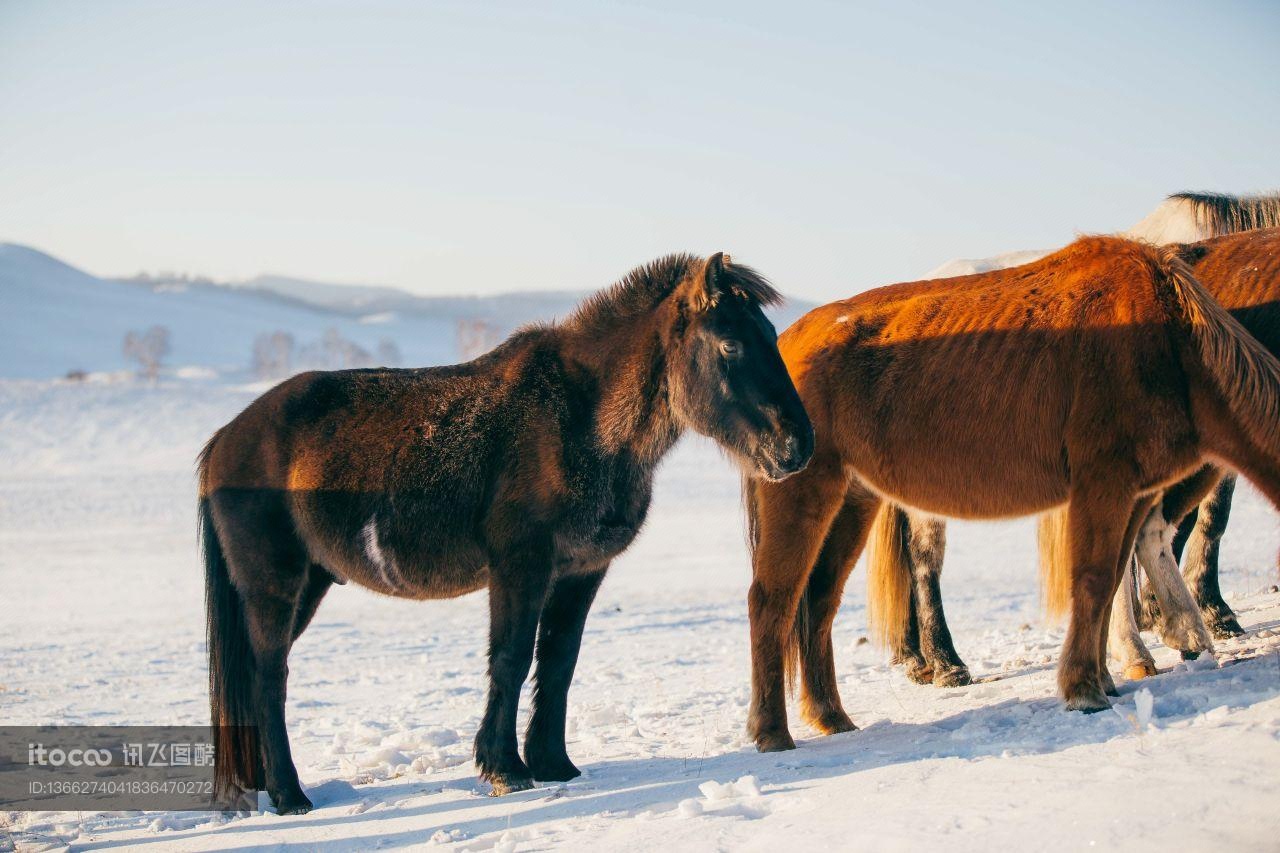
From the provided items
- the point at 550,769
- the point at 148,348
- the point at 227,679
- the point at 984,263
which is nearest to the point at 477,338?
the point at 148,348

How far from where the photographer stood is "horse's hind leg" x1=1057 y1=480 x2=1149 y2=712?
5621mm

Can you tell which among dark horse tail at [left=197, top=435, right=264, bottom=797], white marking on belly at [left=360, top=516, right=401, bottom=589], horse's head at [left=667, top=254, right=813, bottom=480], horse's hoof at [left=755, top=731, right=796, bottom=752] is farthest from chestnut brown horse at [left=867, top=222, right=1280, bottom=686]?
dark horse tail at [left=197, top=435, right=264, bottom=797]

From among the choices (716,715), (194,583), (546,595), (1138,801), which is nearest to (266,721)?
(546,595)

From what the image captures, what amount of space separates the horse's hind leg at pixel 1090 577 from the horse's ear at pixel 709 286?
7.08 ft

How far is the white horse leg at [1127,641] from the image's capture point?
6.58m

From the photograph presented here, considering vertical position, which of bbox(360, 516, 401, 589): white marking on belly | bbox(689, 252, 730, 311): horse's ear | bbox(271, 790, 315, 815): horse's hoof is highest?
bbox(689, 252, 730, 311): horse's ear

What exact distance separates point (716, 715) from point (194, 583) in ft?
43.3

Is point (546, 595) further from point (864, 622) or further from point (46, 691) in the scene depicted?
point (864, 622)

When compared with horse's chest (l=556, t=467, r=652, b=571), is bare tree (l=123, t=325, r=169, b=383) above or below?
above

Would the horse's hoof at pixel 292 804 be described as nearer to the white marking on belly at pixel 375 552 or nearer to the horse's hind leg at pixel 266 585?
the horse's hind leg at pixel 266 585

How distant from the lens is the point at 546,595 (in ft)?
19.3

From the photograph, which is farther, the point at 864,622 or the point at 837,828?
the point at 864,622

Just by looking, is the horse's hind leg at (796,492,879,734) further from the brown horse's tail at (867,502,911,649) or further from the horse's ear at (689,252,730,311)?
the horse's ear at (689,252,730,311)
